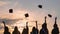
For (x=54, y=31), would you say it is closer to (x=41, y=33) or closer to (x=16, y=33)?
(x=41, y=33)

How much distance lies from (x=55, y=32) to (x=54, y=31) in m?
0.83

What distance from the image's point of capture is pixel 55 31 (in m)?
89.2

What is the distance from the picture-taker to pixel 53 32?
89625 millimetres

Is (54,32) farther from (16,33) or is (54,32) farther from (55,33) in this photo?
(16,33)

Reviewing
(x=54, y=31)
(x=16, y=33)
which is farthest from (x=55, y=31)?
(x=16, y=33)

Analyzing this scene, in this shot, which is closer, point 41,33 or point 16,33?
point 16,33

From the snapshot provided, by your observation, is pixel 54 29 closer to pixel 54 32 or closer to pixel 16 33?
pixel 54 32

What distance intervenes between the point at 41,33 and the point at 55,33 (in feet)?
17.7

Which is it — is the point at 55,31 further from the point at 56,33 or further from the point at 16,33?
the point at 16,33

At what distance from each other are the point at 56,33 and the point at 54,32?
60.4 inches

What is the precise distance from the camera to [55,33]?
3504 inches

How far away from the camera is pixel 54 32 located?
89.2 m

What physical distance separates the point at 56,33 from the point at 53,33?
1912 mm

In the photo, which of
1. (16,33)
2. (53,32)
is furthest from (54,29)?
(16,33)
